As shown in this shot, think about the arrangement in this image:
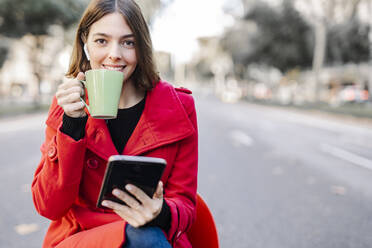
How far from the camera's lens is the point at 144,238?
1.34 m

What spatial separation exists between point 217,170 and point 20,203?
A: 10.0 ft

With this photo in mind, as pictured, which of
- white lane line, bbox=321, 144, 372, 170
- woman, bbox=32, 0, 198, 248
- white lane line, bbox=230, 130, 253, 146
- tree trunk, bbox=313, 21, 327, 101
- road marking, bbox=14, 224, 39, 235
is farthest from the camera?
tree trunk, bbox=313, 21, 327, 101

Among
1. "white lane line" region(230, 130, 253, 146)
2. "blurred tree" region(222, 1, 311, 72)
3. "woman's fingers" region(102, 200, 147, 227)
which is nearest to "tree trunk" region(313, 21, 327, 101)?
"blurred tree" region(222, 1, 311, 72)

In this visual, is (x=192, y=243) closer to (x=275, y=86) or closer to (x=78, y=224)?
(x=78, y=224)

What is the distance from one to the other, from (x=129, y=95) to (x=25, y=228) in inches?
96.3

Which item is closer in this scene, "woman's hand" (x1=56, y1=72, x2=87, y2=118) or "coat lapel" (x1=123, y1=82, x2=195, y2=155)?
"woman's hand" (x1=56, y1=72, x2=87, y2=118)

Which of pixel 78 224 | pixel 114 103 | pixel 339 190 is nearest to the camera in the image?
pixel 114 103

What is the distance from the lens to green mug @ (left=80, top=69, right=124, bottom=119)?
1.34m

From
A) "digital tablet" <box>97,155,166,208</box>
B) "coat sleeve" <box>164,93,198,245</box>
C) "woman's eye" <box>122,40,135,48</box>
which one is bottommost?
"coat sleeve" <box>164,93,198,245</box>

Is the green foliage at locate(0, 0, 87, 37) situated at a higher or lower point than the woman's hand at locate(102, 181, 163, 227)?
higher

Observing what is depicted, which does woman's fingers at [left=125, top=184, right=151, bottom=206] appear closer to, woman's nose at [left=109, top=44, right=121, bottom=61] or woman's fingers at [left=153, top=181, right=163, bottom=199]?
woman's fingers at [left=153, top=181, right=163, bottom=199]

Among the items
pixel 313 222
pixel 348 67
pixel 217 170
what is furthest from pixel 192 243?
pixel 348 67

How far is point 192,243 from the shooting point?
71.1 inches

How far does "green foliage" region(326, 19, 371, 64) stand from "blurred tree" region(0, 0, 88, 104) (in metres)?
16.3
